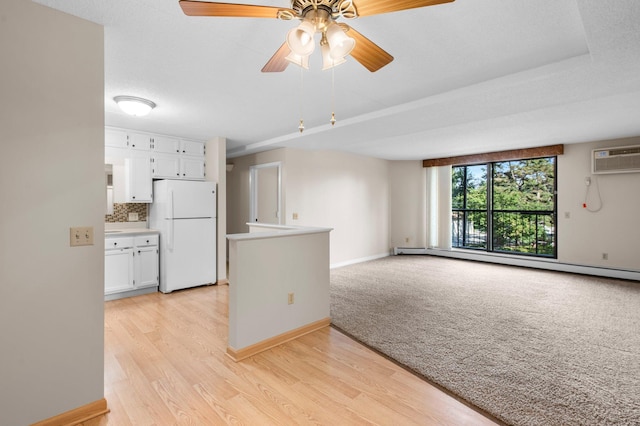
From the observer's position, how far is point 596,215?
5219mm

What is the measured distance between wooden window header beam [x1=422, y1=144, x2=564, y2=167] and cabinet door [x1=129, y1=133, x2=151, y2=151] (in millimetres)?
5876

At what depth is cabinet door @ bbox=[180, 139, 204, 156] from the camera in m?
4.85

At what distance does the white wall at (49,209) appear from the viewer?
1604 mm

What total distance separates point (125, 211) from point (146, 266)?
985 millimetres

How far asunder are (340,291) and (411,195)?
4006 millimetres

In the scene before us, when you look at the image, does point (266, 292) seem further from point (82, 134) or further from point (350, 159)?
point (350, 159)

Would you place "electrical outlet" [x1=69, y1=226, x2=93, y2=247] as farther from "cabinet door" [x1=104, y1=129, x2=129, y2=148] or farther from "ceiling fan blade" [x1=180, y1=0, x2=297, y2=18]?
"cabinet door" [x1=104, y1=129, x2=129, y2=148]

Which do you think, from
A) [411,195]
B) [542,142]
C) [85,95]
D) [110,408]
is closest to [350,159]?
[411,195]

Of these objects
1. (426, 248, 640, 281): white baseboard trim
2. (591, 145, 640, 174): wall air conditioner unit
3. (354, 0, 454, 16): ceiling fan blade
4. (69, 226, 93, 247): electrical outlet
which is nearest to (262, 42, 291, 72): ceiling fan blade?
(354, 0, 454, 16): ceiling fan blade

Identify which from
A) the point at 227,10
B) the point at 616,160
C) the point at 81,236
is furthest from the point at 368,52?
the point at 616,160

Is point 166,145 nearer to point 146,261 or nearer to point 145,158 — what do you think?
point 145,158

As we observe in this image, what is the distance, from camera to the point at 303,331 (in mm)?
3010

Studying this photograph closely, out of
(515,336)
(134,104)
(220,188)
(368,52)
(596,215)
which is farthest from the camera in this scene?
(596,215)

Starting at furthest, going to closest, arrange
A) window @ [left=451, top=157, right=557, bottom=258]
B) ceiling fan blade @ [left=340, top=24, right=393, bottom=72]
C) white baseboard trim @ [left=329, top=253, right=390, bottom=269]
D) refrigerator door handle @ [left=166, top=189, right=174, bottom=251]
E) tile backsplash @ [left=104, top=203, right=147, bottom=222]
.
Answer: white baseboard trim @ [left=329, top=253, right=390, bottom=269]
window @ [left=451, top=157, right=557, bottom=258]
tile backsplash @ [left=104, top=203, right=147, bottom=222]
refrigerator door handle @ [left=166, top=189, right=174, bottom=251]
ceiling fan blade @ [left=340, top=24, right=393, bottom=72]
